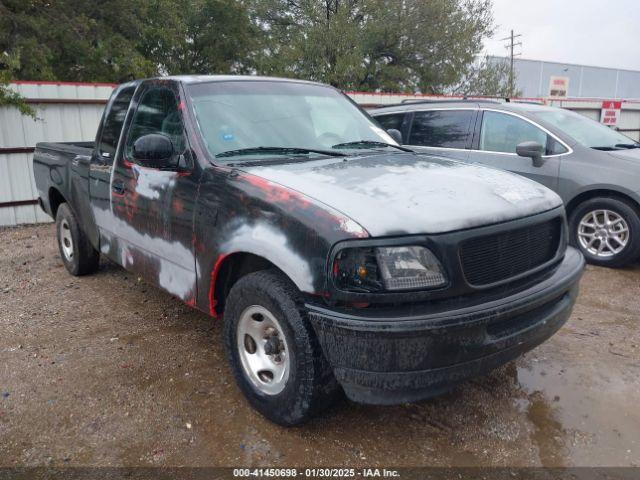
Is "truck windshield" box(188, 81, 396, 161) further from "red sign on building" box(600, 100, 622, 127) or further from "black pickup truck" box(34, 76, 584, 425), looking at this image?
"red sign on building" box(600, 100, 622, 127)

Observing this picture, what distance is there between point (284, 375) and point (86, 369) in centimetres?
163

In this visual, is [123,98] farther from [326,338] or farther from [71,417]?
[326,338]

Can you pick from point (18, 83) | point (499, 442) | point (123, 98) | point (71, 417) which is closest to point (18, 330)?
point (71, 417)

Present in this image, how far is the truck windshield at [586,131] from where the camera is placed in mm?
6186

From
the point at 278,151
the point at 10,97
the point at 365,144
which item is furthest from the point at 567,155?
the point at 10,97

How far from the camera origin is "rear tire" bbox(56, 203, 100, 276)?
5.18m

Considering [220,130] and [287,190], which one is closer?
[287,190]

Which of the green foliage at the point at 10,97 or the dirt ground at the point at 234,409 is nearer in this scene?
the dirt ground at the point at 234,409

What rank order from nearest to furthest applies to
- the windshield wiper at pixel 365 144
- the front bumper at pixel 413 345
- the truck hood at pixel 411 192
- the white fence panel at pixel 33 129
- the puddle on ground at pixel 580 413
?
the front bumper at pixel 413 345 → the truck hood at pixel 411 192 → the puddle on ground at pixel 580 413 → the windshield wiper at pixel 365 144 → the white fence panel at pixel 33 129

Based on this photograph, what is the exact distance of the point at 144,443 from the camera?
279cm

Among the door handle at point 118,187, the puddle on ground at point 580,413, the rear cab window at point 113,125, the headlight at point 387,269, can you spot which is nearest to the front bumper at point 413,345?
the headlight at point 387,269

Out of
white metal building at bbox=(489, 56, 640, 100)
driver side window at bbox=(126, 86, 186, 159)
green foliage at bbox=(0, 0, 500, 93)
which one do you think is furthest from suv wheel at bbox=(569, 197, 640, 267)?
white metal building at bbox=(489, 56, 640, 100)

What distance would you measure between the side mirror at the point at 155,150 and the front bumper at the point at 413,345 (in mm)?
1444

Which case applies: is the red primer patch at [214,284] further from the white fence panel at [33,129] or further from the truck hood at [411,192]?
the white fence panel at [33,129]
